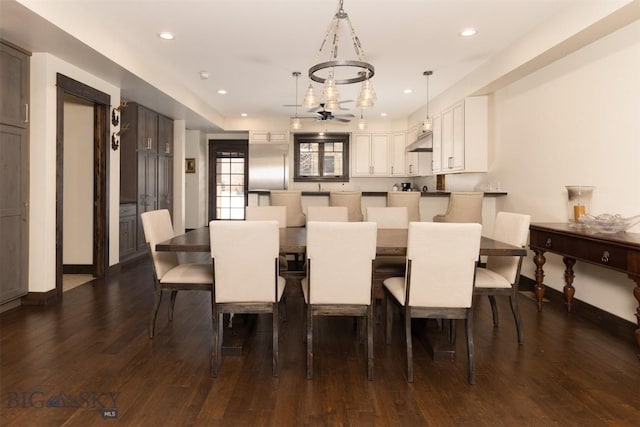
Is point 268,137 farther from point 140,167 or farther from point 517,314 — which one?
point 517,314

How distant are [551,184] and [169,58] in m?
4.31

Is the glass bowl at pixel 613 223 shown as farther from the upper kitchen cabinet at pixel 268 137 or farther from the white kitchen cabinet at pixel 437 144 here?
the upper kitchen cabinet at pixel 268 137

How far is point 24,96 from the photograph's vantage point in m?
3.43

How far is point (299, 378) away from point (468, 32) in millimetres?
3388

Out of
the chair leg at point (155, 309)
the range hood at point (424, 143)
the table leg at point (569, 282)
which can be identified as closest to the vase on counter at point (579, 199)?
the table leg at point (569, 282)

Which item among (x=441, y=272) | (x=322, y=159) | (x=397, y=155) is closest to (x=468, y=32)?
(x=441, y=272)

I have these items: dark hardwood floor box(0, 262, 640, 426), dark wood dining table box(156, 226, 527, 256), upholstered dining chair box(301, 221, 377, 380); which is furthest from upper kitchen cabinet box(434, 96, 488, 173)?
upholstered dining chair box(301, 221, 377, 380)

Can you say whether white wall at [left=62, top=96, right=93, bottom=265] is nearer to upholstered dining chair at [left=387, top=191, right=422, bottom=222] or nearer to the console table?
upholstered dining chair at [left=387, top=191, right=422, bottom=222]

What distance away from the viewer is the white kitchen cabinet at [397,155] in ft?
26.6

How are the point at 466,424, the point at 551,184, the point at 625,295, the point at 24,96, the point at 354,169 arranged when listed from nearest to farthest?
the point at 466,424 < the point at 625,295 < the point at 24,96 < the point at 551,184 < the point at 354,169

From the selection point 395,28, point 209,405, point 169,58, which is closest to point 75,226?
point 169,58

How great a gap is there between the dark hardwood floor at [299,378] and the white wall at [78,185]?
5.39ft

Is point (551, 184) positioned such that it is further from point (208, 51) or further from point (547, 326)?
point (208, 51)

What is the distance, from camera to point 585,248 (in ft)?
9.19
